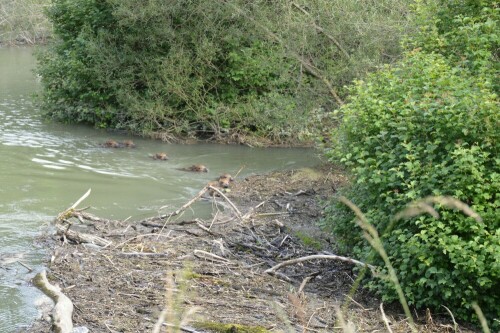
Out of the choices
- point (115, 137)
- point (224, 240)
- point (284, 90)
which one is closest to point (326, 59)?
point (284, 90)

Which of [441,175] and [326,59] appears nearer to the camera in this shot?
[441,175]

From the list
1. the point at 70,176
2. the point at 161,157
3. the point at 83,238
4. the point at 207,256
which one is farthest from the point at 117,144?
the point at 207,256

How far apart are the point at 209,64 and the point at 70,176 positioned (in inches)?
260

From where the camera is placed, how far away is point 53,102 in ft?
73.3

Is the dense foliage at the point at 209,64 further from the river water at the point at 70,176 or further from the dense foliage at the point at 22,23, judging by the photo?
the dense foliage at the point at 22,23

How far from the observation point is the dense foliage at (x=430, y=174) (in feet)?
24.9

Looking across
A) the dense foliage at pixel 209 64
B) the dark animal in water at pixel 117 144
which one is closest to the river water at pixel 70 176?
the dark animal in water at pixel 117 144

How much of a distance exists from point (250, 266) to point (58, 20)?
15656 millimetres

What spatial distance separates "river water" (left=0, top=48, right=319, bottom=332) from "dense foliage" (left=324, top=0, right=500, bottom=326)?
390 centimetres

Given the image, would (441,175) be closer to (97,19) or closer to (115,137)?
(115,137)

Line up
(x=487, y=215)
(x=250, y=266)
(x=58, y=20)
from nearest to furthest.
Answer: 1. (x=487, y=215)
2. (x=250, y=266)
3. (x=58, y=20)

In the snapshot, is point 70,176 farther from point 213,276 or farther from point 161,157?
point 213,276

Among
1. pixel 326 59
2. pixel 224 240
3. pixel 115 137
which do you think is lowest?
pixel 115 137

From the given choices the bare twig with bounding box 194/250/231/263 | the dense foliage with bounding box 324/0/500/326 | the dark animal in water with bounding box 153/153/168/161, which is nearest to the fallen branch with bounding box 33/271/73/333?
the bare twig with bounding box 194/250/231/263
